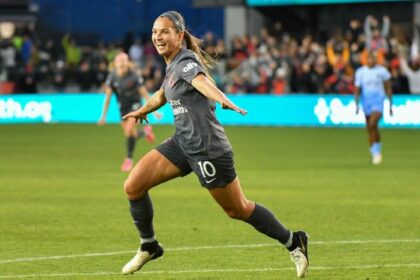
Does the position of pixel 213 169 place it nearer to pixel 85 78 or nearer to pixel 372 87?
pixel 372 87

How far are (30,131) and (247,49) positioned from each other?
9320mm

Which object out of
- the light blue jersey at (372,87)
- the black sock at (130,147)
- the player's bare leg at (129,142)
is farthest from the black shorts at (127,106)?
the light blue jersey at (372,87)

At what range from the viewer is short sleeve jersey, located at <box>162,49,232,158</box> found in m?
10.2

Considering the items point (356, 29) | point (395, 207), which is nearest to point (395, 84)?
point (356, 29)

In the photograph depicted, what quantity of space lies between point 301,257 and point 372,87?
1404 centimetres

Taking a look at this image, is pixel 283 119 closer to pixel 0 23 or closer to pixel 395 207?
pixel 0 23

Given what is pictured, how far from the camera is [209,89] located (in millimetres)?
9797

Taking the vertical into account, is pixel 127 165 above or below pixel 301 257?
below

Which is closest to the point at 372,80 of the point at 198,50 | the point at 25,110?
the point at 198,50

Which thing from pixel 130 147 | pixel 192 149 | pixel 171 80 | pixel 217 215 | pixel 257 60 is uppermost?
pixel 171 80

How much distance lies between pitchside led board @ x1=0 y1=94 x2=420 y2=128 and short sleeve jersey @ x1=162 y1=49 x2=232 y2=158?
24231 millimetres

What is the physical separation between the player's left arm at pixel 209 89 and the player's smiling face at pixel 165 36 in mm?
479

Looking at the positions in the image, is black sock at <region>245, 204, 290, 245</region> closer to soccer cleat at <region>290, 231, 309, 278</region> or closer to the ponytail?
soccer cleat at <region>290, 231, 309, 278</region>

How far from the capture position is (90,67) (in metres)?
43.4
